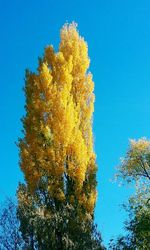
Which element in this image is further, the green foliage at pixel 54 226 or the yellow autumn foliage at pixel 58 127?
the yellow autumn foliage at pixel 58 127

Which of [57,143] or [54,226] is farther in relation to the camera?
[57,143]

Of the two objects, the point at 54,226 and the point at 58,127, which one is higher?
the point at 58,127

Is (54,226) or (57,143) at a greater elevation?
(57,143)

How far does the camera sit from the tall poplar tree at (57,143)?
811 inches

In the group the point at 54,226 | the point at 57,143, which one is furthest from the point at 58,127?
the point at 54,226

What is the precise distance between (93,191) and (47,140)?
2.91 meters

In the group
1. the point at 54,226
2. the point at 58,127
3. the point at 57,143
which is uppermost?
the point at 58,127

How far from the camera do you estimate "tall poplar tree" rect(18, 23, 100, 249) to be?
20594 mm

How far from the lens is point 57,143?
21359 mm

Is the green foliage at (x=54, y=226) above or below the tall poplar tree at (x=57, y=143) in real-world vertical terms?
below

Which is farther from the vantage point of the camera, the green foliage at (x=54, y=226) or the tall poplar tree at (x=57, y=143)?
the tall poplar tree at (x=57, y=143)

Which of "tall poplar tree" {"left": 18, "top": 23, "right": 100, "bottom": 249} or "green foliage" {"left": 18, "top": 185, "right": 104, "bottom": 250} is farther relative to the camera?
"tall poplar tree" {"left": 18, "top": 23, "right": 100, "bottom": 249}

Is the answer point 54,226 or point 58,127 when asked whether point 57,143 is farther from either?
point 54,226

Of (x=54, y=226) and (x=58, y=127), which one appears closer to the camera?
(x=54, y=226)
